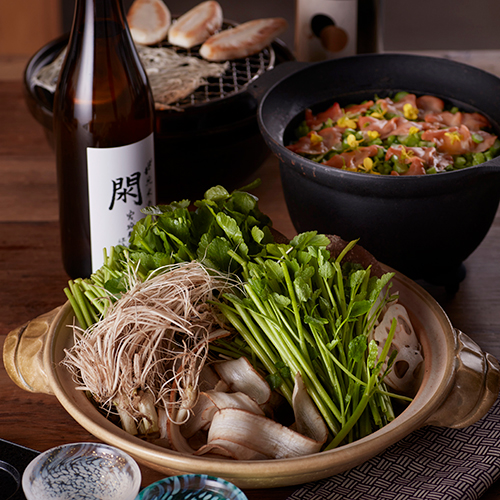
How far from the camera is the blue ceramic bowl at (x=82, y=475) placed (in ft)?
2.43

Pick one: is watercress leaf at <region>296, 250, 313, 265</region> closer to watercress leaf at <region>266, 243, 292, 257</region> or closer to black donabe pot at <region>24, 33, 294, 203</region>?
watercress leaf at <region>266, 243, 292, 257</region>

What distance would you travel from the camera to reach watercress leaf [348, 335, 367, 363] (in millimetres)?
876

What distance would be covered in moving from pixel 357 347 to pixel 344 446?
15 centimetres

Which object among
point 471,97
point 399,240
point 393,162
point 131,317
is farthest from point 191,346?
point 471,97

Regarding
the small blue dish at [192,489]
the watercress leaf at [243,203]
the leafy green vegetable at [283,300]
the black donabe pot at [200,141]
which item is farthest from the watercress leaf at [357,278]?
the black donabe pot at [200,141]

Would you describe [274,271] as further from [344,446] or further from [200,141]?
[200,141]

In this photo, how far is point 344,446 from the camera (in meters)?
0.77

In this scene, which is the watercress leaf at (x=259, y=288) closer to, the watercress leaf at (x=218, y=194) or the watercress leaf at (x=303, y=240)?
the watercress leaf at (x=303, y=240)

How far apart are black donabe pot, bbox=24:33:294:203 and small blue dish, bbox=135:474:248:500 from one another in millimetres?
788

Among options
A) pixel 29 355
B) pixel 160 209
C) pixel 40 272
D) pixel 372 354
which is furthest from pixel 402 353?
pixel 40 272

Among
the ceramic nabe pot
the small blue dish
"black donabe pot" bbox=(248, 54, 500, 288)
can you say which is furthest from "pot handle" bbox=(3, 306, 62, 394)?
"black donabe pot" bbox=(248, 54, 500, 288)

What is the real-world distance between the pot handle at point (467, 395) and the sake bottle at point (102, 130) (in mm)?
631

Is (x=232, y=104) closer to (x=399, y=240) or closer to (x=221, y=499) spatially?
(x=399, y=240)

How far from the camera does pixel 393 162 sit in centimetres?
122
